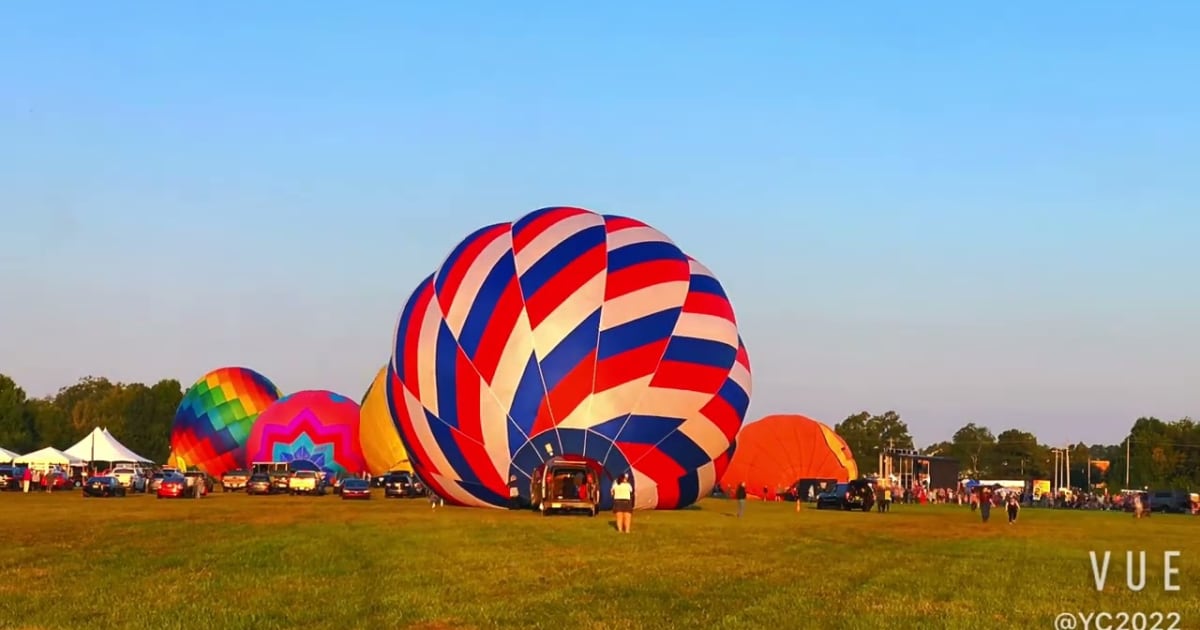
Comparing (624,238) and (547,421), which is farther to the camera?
(624,238)

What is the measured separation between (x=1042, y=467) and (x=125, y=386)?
110592mm

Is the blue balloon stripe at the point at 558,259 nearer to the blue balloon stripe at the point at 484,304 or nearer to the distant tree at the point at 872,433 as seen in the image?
the blue balloon stripe at the point at 484,304

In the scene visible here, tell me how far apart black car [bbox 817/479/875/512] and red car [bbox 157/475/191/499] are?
27.4m

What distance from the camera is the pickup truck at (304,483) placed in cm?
7169

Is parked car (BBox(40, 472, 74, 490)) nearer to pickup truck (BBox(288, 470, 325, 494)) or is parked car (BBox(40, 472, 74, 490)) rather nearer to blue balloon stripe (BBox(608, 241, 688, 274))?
pickup truck (BBox(288, 470, 325, 494))

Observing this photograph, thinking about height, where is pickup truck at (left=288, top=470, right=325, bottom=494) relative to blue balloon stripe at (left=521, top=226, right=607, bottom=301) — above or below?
below

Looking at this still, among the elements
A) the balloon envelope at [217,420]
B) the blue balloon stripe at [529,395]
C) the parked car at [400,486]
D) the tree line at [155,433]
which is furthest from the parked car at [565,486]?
the tree line at [155,433]

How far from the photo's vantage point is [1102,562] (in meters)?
26.3

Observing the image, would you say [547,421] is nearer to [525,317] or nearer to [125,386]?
[525,317]

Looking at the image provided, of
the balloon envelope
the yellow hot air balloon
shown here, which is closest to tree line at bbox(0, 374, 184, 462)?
the balloon envelope

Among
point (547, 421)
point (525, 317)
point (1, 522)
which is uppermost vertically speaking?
point (525, 317)

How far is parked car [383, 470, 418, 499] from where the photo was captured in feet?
224

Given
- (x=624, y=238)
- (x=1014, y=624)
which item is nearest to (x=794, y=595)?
(x=1014, y=624)

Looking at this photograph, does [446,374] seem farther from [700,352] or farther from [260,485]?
[260,485]
